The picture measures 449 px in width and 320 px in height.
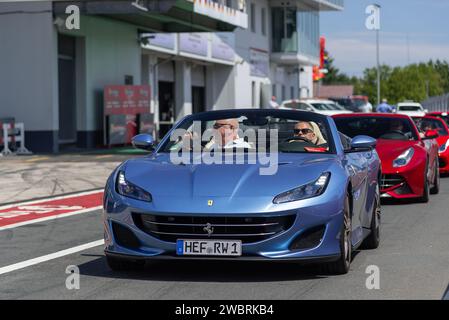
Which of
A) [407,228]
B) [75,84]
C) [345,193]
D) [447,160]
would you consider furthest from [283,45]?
[345,193]

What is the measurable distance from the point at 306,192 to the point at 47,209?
756 centimetres

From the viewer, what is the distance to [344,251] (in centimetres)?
810

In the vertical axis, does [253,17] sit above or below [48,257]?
above

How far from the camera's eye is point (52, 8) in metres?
29.0

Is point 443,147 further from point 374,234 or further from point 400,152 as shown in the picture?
point 374,234

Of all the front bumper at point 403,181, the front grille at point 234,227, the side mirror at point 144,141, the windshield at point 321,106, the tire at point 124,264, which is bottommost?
the tire at point 124,264

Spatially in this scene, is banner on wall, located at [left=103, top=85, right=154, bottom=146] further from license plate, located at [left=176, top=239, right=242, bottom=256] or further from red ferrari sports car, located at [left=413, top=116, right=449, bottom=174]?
license plate, located at [left=176, top=239, right=242, bottom=256]

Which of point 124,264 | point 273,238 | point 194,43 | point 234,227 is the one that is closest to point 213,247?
point 234,227

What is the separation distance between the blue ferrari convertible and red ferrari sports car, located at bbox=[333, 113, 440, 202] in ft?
19.4

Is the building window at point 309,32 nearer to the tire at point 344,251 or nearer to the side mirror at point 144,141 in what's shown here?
the side mirror at point 144,141

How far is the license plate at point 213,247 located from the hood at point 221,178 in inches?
14.1

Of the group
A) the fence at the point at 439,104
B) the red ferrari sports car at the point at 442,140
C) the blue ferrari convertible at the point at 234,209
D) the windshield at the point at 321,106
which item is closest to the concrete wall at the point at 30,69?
the red ferrari sports car at the point at 442,140

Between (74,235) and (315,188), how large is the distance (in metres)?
4.32

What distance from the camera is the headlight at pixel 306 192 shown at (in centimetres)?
773
